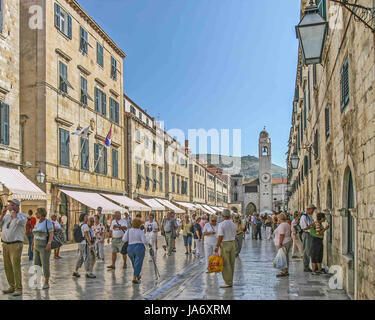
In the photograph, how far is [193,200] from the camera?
60375 millimetres

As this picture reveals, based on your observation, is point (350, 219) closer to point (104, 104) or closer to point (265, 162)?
point (104, 104)

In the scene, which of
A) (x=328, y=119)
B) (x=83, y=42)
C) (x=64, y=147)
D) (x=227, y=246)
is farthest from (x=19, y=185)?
(x=328, y=119)

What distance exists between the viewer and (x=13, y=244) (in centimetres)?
939

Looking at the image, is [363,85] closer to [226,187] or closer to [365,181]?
[365,181]

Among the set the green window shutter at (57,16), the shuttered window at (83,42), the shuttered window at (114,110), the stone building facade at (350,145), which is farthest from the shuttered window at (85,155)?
the stone building facade at (350,145)

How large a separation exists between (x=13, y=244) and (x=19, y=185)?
1036 cm

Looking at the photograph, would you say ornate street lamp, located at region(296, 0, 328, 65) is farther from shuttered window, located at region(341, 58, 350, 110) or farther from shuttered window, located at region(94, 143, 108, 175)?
shuttered window, located at region(94, 143, 108, 175)

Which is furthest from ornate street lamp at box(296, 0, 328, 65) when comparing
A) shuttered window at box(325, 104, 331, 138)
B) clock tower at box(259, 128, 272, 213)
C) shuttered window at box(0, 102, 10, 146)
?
clock tower at box(259, 128, 272, 213)

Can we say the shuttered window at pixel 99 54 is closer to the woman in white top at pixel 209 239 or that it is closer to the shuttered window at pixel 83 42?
the shuttered window at pixel 83 42

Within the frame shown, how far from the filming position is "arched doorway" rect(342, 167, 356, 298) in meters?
8.66

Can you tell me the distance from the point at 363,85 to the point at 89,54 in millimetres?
23574

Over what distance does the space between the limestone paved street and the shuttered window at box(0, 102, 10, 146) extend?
23.1 feet

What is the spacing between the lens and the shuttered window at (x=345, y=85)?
8492 mm
